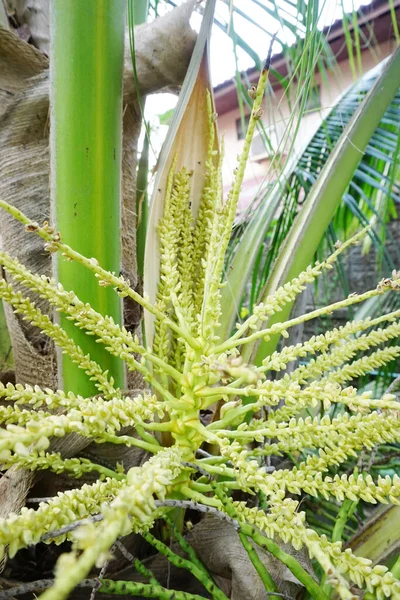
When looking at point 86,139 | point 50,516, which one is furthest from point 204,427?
point 86,139

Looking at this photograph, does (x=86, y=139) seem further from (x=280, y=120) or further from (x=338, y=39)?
(x=338, y=39)

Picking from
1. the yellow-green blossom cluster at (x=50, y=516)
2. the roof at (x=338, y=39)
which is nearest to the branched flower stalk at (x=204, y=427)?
the yellow-green blossom cluster at (x=50, y=516)

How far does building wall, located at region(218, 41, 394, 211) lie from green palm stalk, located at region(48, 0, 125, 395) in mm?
160

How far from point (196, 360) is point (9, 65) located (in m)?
0.53

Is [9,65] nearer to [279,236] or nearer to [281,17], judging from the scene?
[281,17]

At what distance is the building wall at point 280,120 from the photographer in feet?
2.43

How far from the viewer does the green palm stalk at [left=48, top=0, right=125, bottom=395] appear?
0.54m

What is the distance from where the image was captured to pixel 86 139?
55 centimetres

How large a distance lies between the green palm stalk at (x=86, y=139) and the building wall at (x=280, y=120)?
0.53ft

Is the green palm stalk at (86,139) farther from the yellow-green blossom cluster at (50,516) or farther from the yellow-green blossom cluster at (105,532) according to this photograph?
the yellow-green blossom cluster at (105,532)

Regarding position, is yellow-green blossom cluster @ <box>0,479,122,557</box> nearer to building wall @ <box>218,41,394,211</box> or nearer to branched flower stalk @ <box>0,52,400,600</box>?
branched flower stalk @ <box>0,52,400,600</box>

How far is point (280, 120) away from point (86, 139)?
365mm

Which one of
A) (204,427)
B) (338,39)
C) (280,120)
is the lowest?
(204,427)

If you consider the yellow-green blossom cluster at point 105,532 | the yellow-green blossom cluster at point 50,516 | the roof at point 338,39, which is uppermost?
the roof at point 338,39
